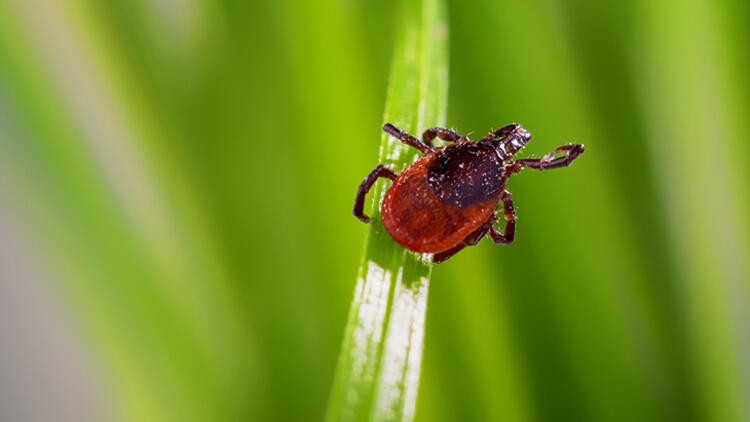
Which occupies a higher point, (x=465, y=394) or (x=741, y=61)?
(x=741, y=61)

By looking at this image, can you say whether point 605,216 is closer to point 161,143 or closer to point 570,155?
point 570,155

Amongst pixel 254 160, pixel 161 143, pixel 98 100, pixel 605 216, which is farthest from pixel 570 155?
pixel 98 100

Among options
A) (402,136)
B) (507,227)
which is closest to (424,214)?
(402,136)

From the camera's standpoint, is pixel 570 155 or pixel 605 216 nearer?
pixel 570 155

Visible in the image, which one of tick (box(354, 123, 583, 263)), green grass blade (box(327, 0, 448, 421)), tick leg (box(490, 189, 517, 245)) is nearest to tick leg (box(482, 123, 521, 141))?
tick (box(354, 123, 583, 263))

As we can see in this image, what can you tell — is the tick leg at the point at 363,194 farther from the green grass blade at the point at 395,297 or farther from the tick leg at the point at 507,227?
the tick leg at the point at 507,227

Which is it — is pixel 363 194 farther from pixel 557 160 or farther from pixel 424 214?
pixel 557 160
